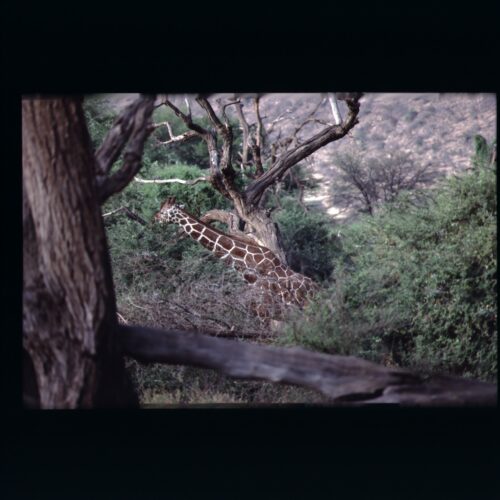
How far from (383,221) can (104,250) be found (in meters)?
3.15

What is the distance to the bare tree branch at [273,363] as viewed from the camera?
14.8 ft

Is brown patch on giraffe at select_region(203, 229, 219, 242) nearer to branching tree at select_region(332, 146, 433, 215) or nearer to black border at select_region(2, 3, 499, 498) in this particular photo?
black border at select_region(2, 3, 499, 498)

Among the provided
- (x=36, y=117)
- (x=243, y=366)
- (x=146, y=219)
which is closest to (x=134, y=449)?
(x=243, y=366)

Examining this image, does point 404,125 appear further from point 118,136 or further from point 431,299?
point 118,136

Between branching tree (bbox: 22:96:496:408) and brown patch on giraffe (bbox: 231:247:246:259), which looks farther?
brown patch on giraffe (bbox: 231:247:246:259)

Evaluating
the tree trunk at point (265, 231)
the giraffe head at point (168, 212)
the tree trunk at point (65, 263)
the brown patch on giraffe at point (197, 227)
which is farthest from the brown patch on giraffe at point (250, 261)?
the tree trunk at point (65, 263)

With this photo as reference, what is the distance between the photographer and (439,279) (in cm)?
609

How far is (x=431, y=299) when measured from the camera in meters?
6.08

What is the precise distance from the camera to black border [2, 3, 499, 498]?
4.89 m

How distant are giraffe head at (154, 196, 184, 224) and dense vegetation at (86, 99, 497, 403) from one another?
2.09ft

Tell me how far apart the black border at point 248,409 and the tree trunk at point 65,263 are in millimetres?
446

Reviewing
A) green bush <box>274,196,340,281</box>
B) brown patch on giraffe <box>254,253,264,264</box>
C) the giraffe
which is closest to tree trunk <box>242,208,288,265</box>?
the giraffe

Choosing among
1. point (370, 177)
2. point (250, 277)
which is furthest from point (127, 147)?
point (370, 177)

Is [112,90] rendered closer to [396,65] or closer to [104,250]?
[104,250]
